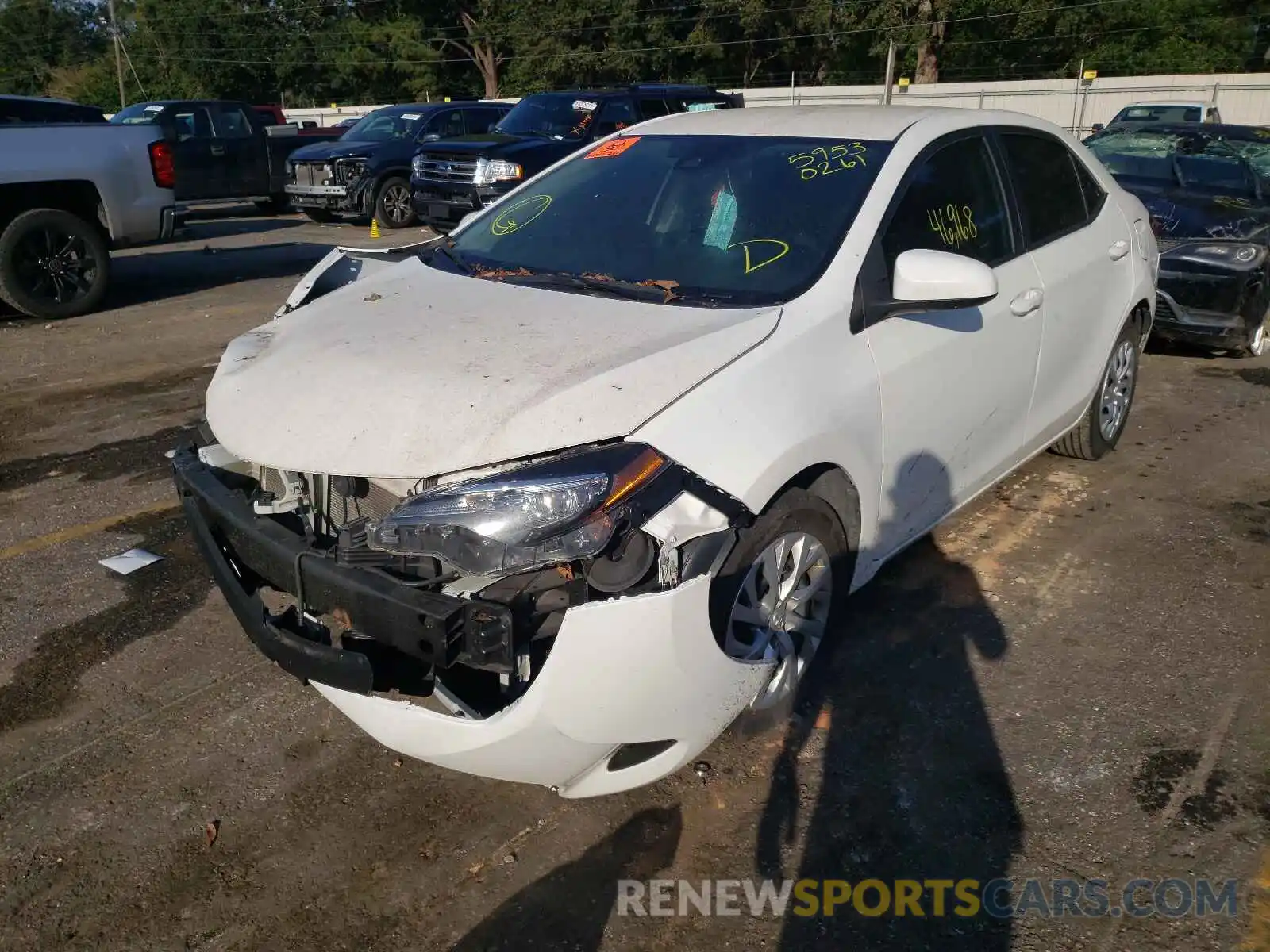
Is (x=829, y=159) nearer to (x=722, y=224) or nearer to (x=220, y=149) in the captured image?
(x=722, y=224)

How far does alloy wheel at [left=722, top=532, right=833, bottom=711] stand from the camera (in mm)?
2869

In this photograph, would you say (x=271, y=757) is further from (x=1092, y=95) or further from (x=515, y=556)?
(x=1092, y=95)

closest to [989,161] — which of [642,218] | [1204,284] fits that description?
[642,218]

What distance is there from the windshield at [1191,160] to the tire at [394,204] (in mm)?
9800

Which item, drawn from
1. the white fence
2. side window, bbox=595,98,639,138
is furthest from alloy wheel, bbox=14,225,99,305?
the white fence

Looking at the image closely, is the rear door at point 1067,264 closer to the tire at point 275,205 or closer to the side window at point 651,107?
the side window at point 651,107

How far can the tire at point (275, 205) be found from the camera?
701 inches

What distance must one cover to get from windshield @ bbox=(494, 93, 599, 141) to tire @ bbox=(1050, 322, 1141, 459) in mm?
9818

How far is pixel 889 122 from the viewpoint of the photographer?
392 centimetres

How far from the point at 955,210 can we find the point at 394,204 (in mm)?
13091

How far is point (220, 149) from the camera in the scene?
54.8 feet

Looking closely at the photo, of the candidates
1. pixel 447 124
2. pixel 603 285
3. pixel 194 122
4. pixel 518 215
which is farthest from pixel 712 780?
pixel 194 122

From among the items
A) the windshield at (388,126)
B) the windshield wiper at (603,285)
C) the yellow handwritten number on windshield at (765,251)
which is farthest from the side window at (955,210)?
the windshield at (388,126)

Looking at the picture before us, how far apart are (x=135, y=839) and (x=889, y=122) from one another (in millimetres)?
3357
